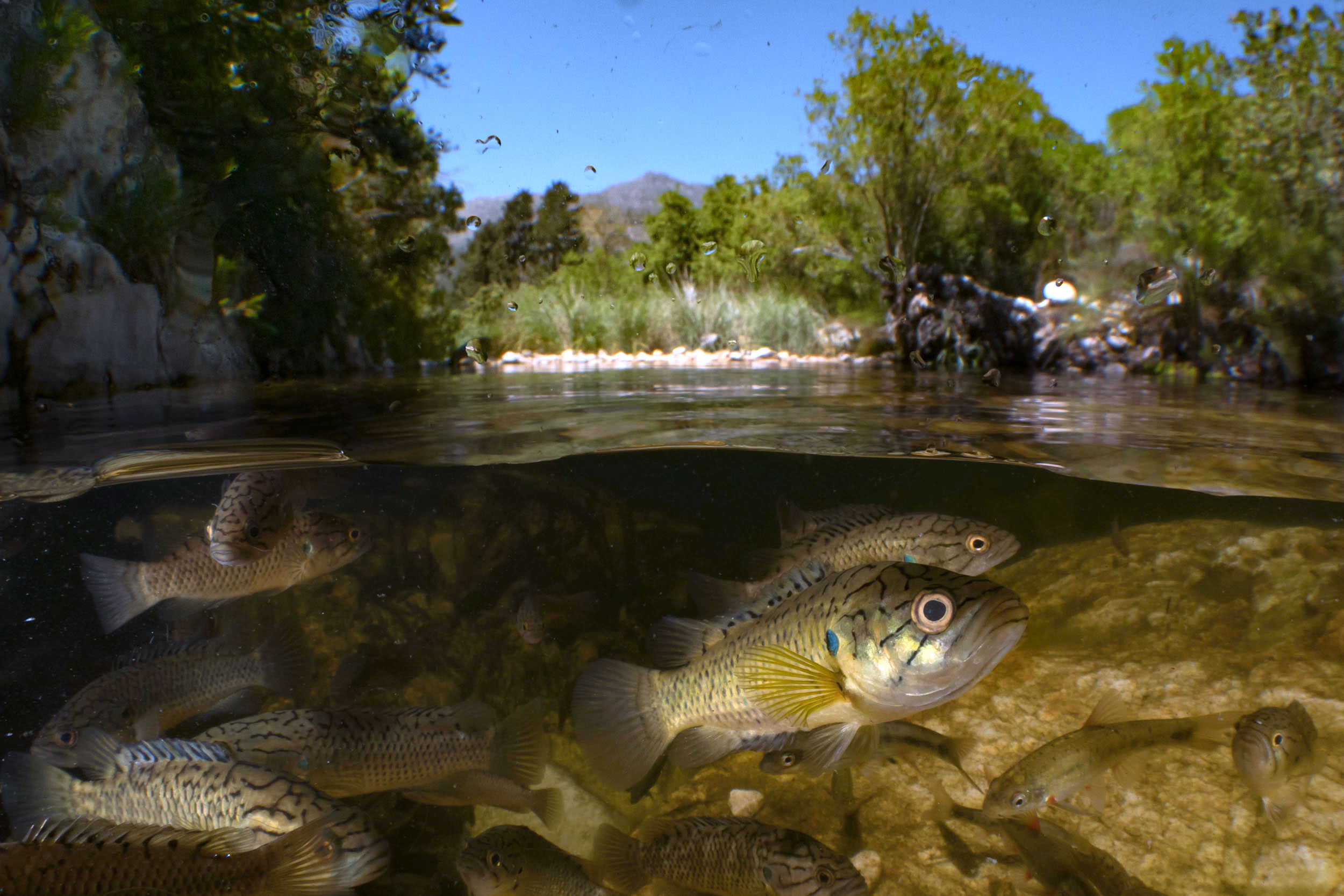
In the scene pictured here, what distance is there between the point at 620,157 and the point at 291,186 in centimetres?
163

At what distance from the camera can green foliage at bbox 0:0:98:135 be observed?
3.42 meters

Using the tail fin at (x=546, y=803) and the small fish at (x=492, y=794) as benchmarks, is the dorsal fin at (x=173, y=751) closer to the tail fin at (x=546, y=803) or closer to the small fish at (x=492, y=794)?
the small fish at (x=492, y=794)

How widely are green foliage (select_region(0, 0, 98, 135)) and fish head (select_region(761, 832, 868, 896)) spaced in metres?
4.96

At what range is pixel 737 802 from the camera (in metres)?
4.88

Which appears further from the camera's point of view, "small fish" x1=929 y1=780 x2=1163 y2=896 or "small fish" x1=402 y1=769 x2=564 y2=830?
"small fish" x1=402 y1=769 x2=564 y2=830

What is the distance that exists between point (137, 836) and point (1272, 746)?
4767mm

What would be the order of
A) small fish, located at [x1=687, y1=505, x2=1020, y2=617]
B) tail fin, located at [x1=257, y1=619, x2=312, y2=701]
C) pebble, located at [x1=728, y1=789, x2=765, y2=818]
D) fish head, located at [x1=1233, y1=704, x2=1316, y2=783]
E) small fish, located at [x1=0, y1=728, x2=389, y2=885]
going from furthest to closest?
pebble, located at [x1=728, y1=789, x2=765, y2=818], tail fin, located at [x1=257, y1=619, x2=312, y2=701], small fish, located at [x1=687, y1=505, x2=1020, y2=617], fish head, located at [x1=1233, y1=704, x2=1316, y2=783], small fish, located at [x1=0, y1=728, x2=389, y2=885]

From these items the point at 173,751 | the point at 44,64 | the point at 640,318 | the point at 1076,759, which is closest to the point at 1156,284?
the point at 1076,759

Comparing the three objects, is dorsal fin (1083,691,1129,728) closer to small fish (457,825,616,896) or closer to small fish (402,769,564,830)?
small fish (457,825,616,896)

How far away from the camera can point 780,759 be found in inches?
125

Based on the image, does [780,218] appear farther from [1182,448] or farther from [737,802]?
[1182,448]

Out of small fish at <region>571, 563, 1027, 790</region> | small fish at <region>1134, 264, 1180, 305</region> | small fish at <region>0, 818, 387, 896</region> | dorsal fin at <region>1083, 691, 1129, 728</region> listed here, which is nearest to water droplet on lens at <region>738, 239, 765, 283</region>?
small fish at <region>1134, 264, 1180, 305</region>

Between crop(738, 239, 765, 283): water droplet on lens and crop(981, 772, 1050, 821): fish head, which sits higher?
crop(738, 239, 765, 283): water droplet on lens

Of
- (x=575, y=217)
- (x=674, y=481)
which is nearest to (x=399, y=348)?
(x=575, y=217)
